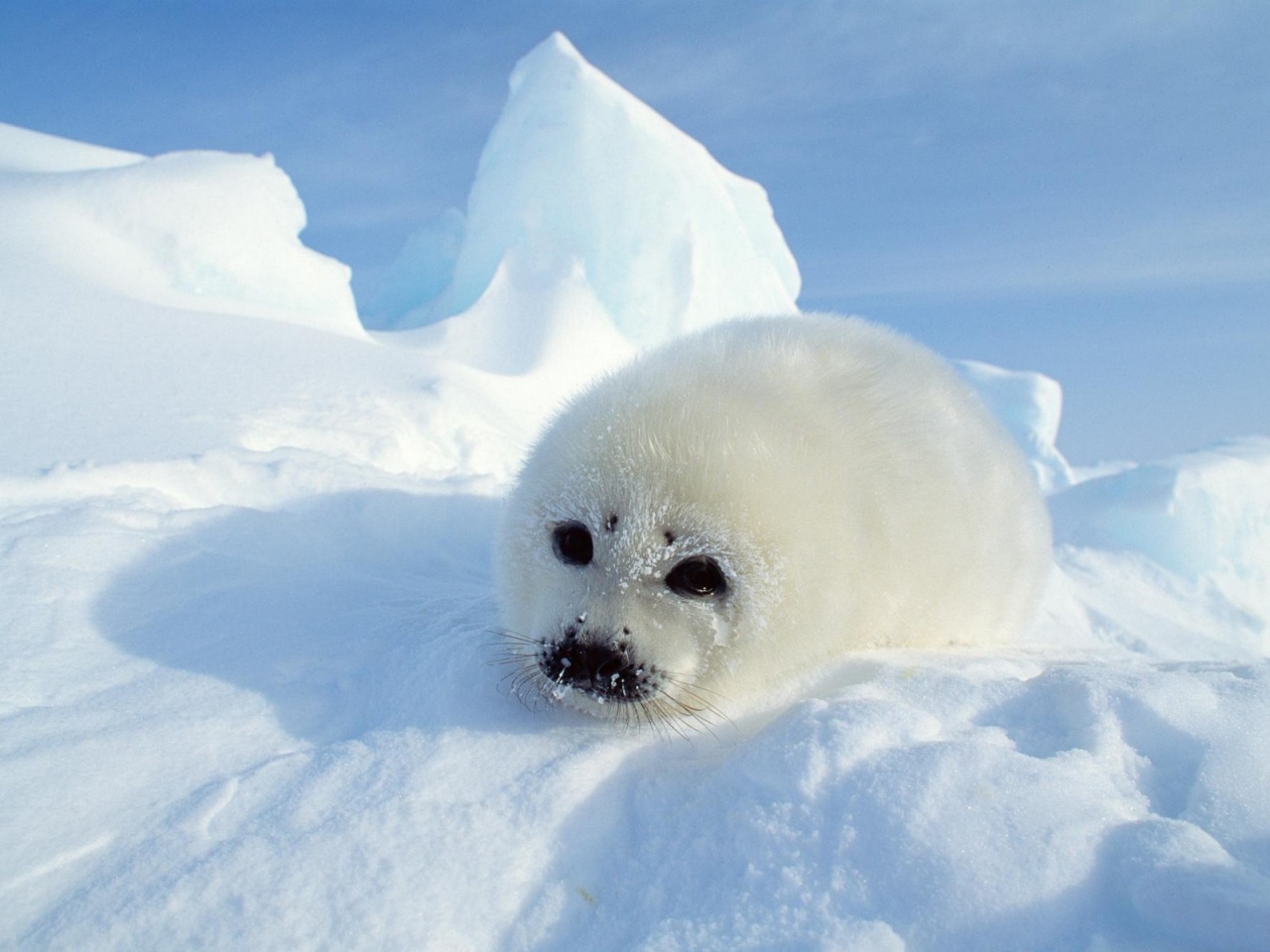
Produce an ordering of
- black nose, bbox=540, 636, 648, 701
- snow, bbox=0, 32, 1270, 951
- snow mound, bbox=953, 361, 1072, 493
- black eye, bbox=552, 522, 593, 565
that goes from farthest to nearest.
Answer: snow mound, bbox=953, 361, 1072, 493 < black eye, bbox=552, 522, 593, 565 < black nose, bbox=540, 636, 648, 701 < snow, bbox=0, 32, 1270, 951

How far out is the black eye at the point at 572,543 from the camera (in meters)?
2.02

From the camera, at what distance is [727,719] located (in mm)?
1853

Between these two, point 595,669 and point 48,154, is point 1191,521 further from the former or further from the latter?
point 48,154

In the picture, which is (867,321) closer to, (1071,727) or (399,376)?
(1071,727)

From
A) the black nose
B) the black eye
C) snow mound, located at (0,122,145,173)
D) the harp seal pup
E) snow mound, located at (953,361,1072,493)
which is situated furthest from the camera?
snow mound, located at (953,361,1072,493)

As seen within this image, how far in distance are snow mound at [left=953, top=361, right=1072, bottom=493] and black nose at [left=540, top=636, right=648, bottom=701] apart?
626 inches

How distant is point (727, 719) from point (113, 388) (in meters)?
3.90

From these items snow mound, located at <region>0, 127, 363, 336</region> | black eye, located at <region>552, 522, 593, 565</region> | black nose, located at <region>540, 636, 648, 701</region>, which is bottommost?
black nose, located at <region>540, 636, 648, 701</region>

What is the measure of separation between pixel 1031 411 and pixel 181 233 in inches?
599

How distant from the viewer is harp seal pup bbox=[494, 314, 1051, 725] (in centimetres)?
189

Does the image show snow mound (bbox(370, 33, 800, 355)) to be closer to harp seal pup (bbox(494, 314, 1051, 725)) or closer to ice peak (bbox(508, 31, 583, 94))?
ice peak (bbox(508, 31, 583, 94))

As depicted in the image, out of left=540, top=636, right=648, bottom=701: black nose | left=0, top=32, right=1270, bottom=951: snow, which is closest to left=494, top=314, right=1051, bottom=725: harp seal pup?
left=540, top=636, right=648, bottom=701: black nose

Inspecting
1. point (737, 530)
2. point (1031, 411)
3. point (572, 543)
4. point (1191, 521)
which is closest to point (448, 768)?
point (572, 543)

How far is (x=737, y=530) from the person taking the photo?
6.32 feet
